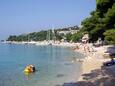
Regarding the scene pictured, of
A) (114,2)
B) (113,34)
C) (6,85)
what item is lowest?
(6,85)

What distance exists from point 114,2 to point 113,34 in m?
3.53

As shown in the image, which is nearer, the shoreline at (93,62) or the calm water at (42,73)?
the calm water at (42,73)

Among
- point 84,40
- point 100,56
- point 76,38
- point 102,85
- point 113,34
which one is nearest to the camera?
point 102,85

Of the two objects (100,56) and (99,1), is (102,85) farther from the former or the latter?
(100,56)

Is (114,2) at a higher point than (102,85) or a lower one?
higher

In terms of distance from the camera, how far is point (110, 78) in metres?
23.1

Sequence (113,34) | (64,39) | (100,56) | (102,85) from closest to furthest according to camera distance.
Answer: (102,85) → (113,34) → (100,56) → (64,39)

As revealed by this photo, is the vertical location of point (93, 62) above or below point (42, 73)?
above

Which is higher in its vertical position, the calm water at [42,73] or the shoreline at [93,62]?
the shoreline at [93,62]

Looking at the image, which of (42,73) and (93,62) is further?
(93,62)

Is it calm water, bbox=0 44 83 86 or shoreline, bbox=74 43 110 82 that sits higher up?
shoreline, bbox=74 43 110 82

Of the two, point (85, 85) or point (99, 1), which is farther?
point (99, 1)

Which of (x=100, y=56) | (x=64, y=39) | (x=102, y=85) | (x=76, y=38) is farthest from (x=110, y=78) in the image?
(x=64, y=39)

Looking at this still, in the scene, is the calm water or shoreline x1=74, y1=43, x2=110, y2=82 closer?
the calm water
